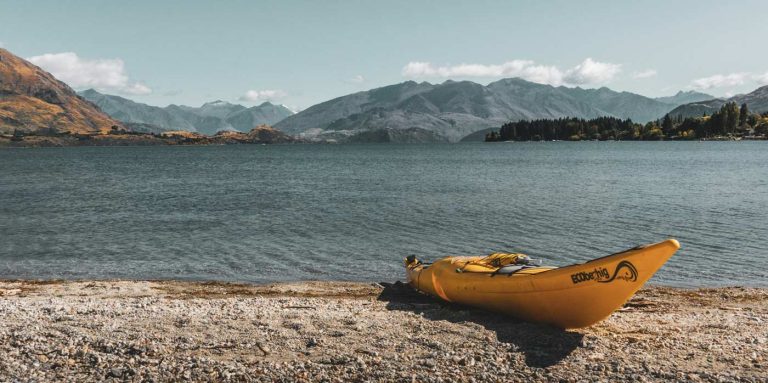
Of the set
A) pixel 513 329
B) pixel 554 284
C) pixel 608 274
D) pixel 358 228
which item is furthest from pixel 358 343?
pixel 358 228

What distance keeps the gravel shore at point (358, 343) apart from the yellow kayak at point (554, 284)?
0.51 metres

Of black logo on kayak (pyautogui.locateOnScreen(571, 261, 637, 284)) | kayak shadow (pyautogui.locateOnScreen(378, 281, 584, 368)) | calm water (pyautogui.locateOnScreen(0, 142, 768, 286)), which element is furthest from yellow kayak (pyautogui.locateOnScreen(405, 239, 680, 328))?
calm water (pyautogui.locateOnScreen(0, 142, 768, 286))

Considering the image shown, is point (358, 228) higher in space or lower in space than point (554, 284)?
lower

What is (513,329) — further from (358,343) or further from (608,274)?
(358,343)

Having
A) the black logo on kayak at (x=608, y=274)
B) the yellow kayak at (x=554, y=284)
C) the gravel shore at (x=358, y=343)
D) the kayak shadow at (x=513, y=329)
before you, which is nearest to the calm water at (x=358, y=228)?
the kayak shadow at (x=513, y=329)

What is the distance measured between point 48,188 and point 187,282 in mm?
62003

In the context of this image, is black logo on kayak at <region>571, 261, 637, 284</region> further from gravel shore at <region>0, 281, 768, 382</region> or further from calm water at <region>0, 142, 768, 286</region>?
calm water at <region>0, 142, 768, 286</region>

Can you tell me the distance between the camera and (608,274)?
15812mm

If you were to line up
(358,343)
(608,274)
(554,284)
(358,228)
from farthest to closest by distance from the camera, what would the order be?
(358,228), (554,284), (608,274), (358,343)

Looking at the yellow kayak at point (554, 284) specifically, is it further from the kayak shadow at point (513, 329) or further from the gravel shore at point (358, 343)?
the gravel shore at point (358, 343)

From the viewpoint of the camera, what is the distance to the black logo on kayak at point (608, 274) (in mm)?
15345

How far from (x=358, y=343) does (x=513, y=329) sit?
4925 mm

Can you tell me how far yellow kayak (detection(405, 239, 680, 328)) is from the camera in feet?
50.1

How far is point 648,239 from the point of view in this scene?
3859 cm
